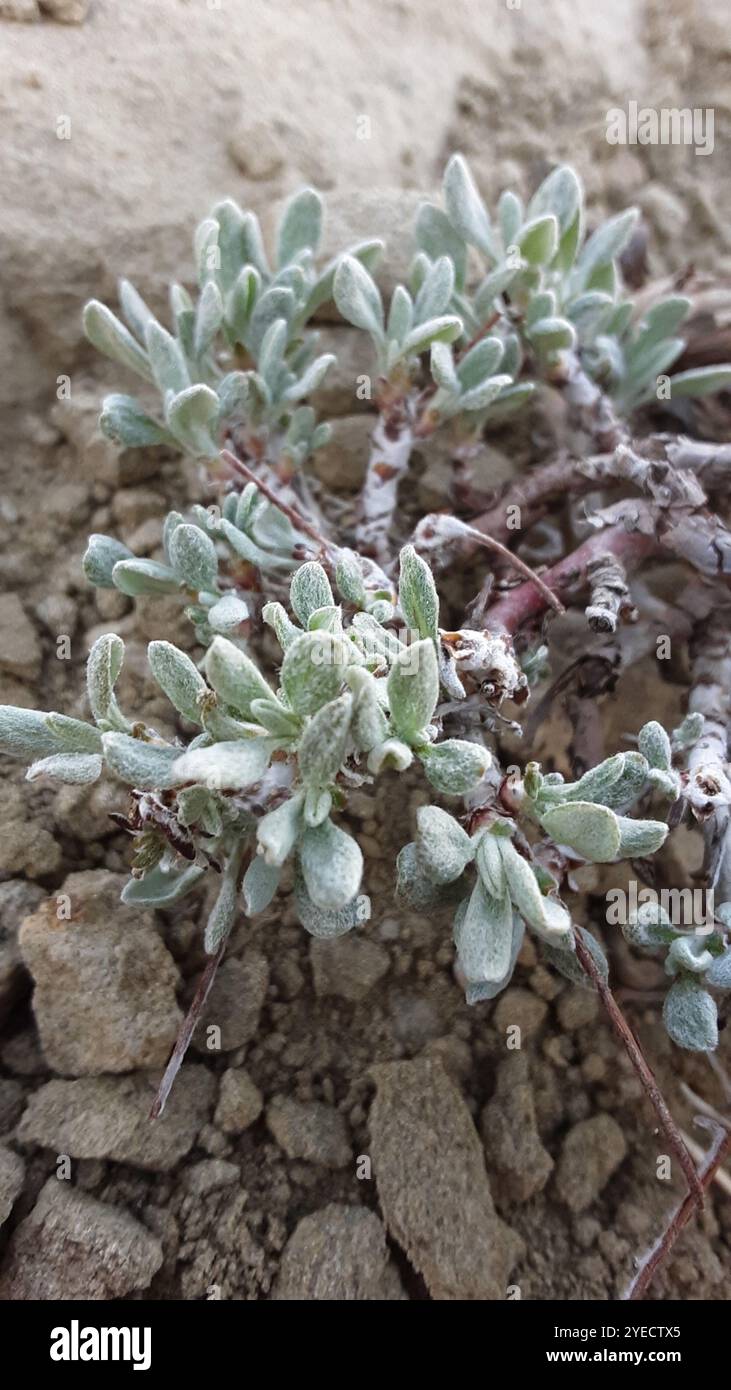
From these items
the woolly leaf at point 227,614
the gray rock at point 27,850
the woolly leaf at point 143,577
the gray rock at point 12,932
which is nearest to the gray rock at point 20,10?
the woolly leaf at point 143,577

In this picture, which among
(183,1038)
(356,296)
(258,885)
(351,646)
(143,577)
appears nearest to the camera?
(351,646)

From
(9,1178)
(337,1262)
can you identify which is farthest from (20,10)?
(337,1262)

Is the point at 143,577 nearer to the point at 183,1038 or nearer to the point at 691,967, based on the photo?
the point at 183,1038

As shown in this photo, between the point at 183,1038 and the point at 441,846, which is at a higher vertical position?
the point at 441,846

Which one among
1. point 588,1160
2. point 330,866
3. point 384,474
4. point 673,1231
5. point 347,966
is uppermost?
point 384,474
